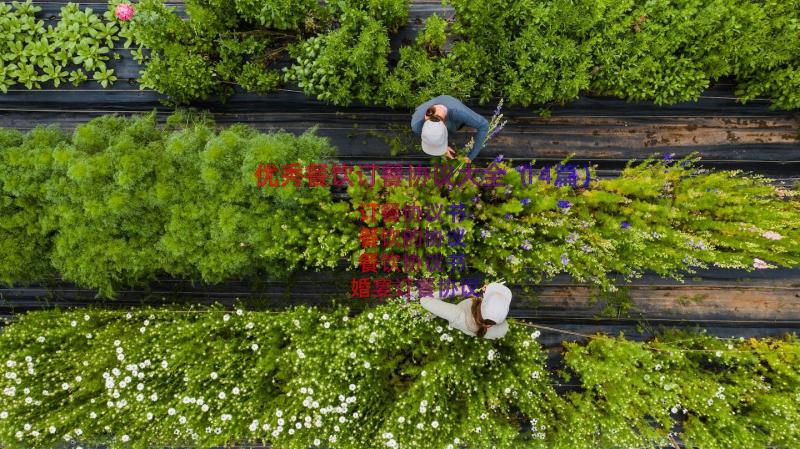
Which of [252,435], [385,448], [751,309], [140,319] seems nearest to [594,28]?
[751,309]

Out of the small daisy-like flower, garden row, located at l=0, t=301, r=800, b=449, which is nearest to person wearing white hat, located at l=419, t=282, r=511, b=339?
garden row, located at l=0, t=301, r=800, b=449

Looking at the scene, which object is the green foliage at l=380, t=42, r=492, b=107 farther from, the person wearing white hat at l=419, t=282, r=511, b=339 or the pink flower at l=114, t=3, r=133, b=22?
the pink flower at l=114, t=3, r=133, b=22

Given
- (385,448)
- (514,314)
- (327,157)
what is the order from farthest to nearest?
(514,314) < (327,157) < (385,448)

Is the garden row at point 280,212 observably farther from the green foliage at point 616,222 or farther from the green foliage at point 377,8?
the green foliage at point 377,8

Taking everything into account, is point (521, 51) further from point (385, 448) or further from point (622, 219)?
point (385, 448)

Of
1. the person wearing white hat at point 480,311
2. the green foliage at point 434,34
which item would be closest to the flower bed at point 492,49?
the green foliage at point 434,34
